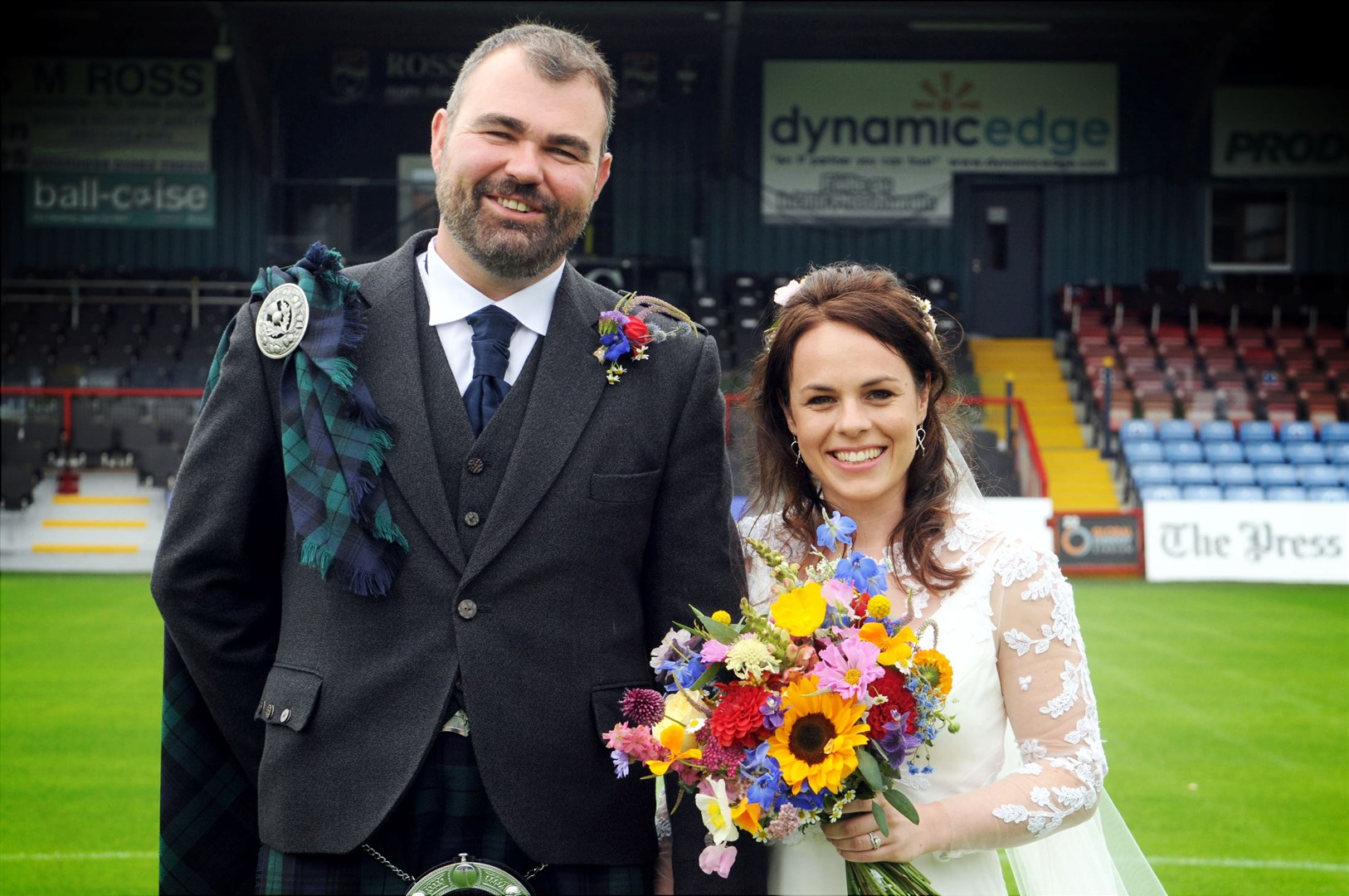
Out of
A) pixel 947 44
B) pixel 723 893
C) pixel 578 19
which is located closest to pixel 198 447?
Answer: pixel 723 893

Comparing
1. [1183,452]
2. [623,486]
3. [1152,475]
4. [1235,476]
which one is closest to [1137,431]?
[1183,452]

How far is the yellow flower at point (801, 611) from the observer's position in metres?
1.90

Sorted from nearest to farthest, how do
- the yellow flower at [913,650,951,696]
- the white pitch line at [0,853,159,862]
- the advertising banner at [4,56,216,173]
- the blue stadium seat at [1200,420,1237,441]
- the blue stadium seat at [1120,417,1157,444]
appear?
the yellow flower at [913,650,951,696], the white pitch line at [0,853,159,862], the blue stadium seat at [1120,417,1157,444], the blue stadium seat at [1200,420,1237,441], the advertising banner at [4,56,216,173]

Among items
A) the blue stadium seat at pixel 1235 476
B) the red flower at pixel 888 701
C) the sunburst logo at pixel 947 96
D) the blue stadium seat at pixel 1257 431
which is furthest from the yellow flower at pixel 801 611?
the sunburst logo at pixel 947 96

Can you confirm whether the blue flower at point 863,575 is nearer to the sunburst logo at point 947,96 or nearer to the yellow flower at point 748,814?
the yellow flower at point 748,814

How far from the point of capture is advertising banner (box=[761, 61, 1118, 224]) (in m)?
21.0

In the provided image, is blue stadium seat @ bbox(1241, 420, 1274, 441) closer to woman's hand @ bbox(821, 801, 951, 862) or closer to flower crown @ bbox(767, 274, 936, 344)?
flower crown @ bbox(767, 274, 936, 344)

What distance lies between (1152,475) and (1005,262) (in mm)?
7169

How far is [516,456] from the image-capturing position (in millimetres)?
2186

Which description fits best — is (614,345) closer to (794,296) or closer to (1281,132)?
(794,296)

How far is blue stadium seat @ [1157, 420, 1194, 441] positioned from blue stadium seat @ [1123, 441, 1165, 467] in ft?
1.31

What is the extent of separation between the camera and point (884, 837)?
2090 millimetres

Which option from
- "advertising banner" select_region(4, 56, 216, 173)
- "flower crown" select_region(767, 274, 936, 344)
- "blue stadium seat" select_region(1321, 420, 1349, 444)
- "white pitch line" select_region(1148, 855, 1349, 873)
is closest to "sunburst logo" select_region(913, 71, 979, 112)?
"blue stadium seat" select_region(1321, 420, 1349, 444)

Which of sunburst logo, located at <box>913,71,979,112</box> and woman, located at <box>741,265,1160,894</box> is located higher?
sunburst logo, located at <box>913,71,979,112</box>
